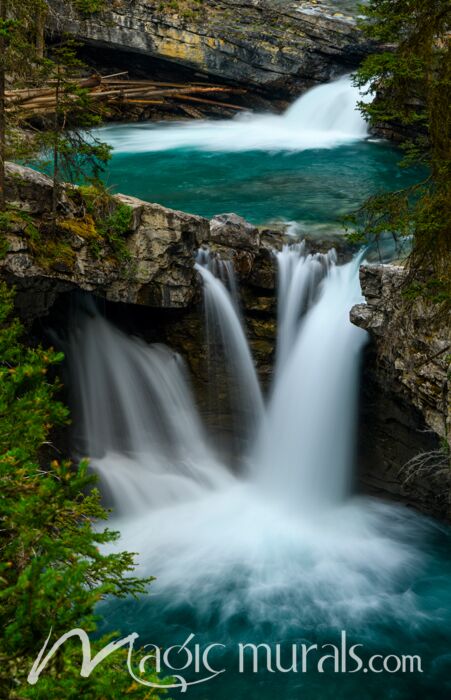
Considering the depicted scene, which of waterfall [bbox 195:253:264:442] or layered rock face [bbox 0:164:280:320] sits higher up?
layered rock face [bbox 0:164:280:320]

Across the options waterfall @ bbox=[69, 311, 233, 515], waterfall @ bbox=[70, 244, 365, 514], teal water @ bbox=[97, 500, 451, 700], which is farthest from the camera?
waterfall @ bbox=[70, 244, 365, 514]

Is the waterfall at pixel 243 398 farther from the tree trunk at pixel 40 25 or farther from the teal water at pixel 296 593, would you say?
the tree trunk at pixel 40 25

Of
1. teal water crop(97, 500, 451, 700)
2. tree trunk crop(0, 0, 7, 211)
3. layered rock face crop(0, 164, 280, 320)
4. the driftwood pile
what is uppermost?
the driftwood pile

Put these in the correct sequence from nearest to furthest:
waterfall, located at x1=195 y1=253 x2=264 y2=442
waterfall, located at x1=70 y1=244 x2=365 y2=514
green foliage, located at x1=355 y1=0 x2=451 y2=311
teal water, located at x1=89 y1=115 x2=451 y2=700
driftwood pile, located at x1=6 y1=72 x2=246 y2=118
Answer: green foliage, located at x1=355 y1=0 x2=451 y2=311 → teal water, located at x1=89 y1=115 x2=451 y2=700 → waterfall, located at x1=70 y1=244 x2=365 y2=514 → waterfall, located at x1=195 y1=253 x2=264 y2=442 → driftwood pile, located at x1=6 y1=72 x2=246 y2=118

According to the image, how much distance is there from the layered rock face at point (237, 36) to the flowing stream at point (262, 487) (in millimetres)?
15589

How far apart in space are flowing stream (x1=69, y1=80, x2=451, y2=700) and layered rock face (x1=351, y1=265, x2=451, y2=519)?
1.25 ft

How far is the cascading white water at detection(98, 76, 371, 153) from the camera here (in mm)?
22375

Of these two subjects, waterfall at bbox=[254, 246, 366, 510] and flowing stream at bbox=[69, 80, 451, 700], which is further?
waterfall at bbox=[254, 246, 366, 510]

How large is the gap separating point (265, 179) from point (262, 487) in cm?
1007

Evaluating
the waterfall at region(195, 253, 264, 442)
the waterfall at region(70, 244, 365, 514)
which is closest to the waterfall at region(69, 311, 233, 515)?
the waterfall at region(70, 244, 365, 514)

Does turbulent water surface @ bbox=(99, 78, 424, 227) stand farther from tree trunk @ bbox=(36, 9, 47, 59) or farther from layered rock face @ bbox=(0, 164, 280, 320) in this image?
tree trunk @ bbox=(36, 9, 47, 59)

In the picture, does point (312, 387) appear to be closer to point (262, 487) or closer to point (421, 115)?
point (262, 487)

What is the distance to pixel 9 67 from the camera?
9344 millimetres

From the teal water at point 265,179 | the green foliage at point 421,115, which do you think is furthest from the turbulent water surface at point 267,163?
the green foliage at point 421,115
